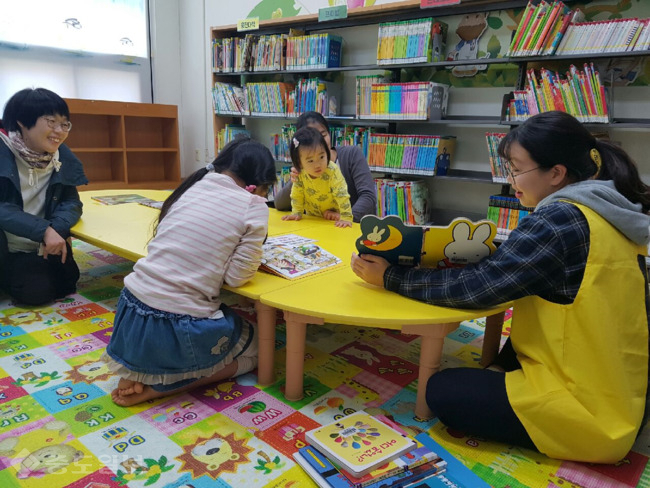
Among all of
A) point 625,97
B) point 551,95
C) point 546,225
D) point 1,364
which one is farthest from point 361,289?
point 625,97

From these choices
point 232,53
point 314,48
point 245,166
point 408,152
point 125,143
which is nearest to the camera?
point 245,166

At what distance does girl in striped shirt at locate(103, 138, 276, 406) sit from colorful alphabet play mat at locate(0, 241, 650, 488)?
122 millimetres

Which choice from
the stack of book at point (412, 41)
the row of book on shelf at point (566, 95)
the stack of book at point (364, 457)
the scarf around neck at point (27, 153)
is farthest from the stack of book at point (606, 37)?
the scarf around neck at point (27, 153)

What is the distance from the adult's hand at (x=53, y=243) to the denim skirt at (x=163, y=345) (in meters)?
0.90

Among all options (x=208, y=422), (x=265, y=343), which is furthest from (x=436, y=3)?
(x=208, y=422)

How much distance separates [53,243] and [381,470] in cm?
183

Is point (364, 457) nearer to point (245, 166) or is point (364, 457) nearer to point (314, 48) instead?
point (245, 166)

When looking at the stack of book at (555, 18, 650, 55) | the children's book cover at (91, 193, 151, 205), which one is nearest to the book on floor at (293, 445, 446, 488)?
the children's book cover at (91, 193, 151, 205)

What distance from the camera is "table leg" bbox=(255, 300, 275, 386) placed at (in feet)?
5.18

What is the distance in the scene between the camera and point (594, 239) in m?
1.19

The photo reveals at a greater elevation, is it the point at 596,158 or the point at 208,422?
the point at 596,158

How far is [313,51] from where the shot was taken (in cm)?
395

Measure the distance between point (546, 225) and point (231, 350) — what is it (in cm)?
105

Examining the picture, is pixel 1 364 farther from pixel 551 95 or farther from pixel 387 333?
pixel 551 95
